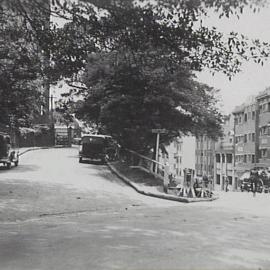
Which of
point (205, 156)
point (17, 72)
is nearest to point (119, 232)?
point (17, 72)

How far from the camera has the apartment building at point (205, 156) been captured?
8212 cm

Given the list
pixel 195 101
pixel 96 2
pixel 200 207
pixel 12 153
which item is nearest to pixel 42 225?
pixel 96 2

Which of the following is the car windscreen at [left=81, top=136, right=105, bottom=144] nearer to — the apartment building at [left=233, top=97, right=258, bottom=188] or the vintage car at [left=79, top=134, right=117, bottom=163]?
the vintage car at [left=79, top=134, right=117, bottom=163]

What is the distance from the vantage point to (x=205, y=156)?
86.2 m

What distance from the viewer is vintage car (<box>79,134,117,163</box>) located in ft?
107

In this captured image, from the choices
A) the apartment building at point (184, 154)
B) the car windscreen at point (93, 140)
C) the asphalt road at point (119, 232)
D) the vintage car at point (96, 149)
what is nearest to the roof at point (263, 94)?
the vintage car at point (96, 149)

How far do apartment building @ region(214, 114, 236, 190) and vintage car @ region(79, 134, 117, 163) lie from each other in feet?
117

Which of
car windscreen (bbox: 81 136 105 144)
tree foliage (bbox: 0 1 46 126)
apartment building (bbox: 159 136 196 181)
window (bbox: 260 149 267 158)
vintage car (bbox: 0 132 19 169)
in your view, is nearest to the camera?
tree foliage (bbox: 0 1 46 126)

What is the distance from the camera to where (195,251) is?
292 inches

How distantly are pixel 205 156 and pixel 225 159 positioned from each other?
43.4ft

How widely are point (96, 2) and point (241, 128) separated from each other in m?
52.9

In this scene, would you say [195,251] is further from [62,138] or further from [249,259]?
[62,138]

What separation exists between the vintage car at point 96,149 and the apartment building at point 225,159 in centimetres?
3560

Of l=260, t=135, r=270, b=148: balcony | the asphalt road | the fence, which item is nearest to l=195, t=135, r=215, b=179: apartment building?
l=260, t=135, r=270, b=148: balcony
